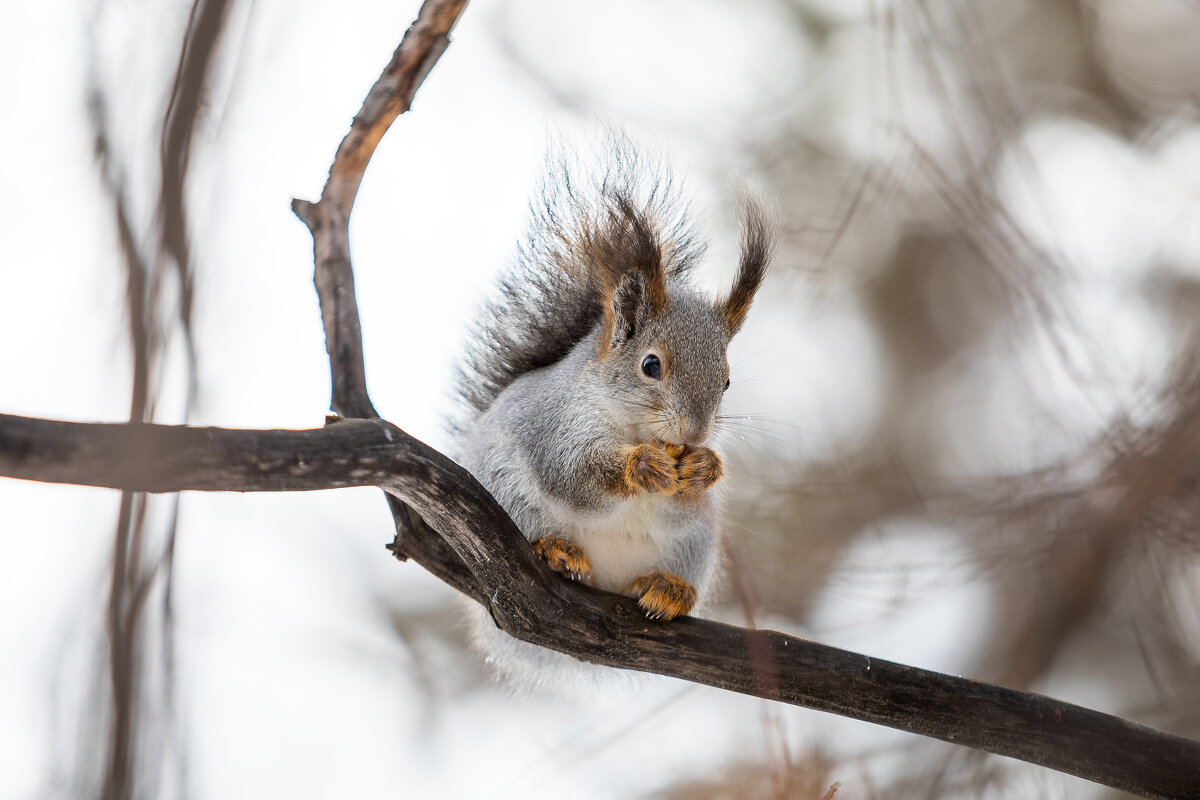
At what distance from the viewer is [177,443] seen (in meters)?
1.06

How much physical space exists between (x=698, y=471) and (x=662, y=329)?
33 centimetres

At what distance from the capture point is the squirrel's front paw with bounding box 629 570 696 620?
6.10 ft

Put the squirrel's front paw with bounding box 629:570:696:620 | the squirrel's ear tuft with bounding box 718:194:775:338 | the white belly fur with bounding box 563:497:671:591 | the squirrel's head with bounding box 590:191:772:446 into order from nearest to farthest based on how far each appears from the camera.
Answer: the squirrel's front paw with bounding box 629:570:696:620 → the squirrel's head with bounding box 590:191:772:446 → the white belly fur with bounding box 563:497:671:591 → the squirrel's ear tuft with bounding box 718:194:775:338

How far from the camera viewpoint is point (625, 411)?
6.73 ft

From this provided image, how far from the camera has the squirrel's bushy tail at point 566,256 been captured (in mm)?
2168

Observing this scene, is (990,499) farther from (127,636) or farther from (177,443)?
(127,636)

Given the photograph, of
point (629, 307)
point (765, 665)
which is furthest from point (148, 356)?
point (629, 307)

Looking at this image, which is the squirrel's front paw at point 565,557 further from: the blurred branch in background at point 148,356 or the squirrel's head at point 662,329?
the blurred branch in background at point 148,356

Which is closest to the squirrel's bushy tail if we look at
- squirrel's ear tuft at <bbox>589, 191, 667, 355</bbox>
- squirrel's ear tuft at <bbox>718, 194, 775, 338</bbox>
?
squirrel's ear tuft at <bbox>589, 191, 667, 355</bbox>

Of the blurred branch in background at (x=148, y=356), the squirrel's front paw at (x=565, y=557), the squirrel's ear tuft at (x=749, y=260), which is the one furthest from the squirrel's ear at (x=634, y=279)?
the blurred branch in background at (x=148, y=356)

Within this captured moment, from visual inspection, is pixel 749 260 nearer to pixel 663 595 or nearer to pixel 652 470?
pixel 652 470

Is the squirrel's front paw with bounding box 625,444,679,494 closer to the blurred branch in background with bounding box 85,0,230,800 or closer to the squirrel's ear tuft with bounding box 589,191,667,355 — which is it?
the squirrel's ear tuft with bounding box 589,191,667,355

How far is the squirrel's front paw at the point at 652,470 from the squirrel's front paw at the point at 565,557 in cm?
19

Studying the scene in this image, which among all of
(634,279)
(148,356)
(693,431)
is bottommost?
(148,356)
